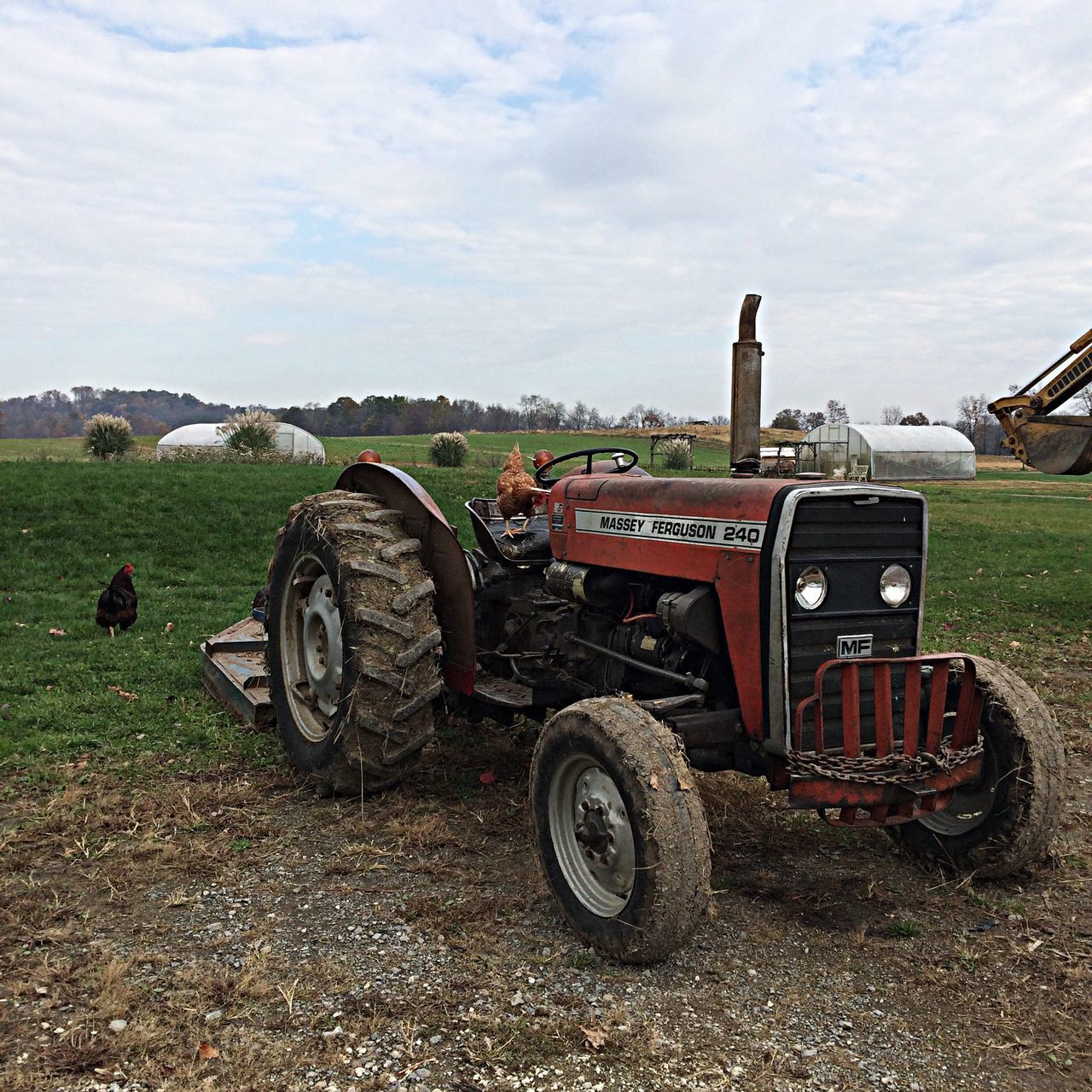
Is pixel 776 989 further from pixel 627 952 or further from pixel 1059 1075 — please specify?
pixel 1059 1075

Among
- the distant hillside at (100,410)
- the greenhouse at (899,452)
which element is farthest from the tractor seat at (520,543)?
the distant hillside at (100,410)

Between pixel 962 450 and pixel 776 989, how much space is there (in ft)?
158

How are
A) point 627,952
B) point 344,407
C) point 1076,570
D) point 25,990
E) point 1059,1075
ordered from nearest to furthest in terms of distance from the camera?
point 1059,1075, point 25,990, point 627,952, point 1076,570, point 344,407

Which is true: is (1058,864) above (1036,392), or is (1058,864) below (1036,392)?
below

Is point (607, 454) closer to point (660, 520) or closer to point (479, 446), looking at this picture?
point (660, 520)

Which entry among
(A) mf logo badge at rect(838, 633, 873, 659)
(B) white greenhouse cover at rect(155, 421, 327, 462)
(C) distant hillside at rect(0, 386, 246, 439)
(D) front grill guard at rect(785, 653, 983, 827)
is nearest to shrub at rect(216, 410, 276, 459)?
(B) white greenhouse cover at rect(155, 421, 327, 462)

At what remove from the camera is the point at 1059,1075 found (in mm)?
2604

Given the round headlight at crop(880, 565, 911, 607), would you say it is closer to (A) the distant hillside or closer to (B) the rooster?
(B) the rooster

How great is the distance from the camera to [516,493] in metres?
5.03

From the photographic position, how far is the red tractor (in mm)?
3186

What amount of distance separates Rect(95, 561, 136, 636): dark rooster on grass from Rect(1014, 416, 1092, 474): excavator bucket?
914 cm

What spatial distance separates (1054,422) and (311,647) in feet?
28.9

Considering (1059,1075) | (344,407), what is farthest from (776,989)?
(344,407)

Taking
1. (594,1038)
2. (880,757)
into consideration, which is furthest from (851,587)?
(594,1038)
